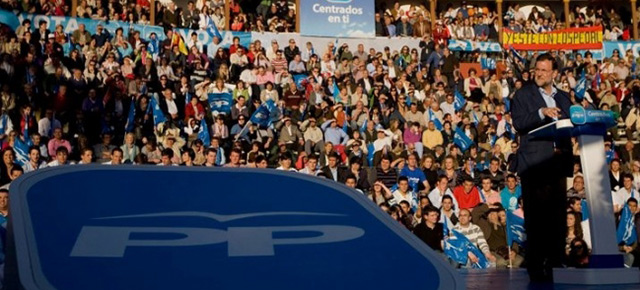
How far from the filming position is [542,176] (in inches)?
193

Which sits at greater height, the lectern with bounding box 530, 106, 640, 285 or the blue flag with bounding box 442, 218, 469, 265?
the lectern with bounding box 530, 106, 640, 285

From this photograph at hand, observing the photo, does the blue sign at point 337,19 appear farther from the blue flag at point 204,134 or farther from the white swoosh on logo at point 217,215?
the white swoosh on logo at point 217,215

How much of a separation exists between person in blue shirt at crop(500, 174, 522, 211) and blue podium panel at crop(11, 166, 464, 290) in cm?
854

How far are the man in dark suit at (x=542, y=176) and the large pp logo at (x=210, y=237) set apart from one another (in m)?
2.55

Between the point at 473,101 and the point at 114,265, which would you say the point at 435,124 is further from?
the point at 114,265

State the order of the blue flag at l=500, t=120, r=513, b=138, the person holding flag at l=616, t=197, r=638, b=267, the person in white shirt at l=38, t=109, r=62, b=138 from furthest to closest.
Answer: the blue flag at l=500, t=120, r=513, b=138
the person in white shirt at l=38, t=109, r=62, b=138
the person holding flag at l=616, t=197, r=638, b=267

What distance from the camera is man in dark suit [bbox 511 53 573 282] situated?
15.8 ft

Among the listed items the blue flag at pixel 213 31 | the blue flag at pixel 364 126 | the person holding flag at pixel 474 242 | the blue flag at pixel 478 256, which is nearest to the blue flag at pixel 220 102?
the blue flag at pixel 364 126

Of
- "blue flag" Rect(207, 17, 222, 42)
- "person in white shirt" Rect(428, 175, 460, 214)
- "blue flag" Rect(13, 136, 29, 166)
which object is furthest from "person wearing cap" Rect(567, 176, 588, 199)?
"blue flag" Rect(207, 17, 222, 42)

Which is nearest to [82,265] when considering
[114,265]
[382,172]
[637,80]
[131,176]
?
[114,265]

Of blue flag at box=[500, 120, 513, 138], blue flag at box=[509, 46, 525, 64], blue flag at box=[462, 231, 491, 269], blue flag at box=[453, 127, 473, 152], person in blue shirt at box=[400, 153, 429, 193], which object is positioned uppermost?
blue flag at box=[509, 46, 525, 64]

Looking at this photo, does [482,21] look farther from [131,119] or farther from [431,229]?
[431,229]

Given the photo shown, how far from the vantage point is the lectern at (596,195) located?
4.50 meters

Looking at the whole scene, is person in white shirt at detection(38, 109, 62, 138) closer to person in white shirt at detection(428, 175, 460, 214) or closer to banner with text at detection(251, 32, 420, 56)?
person in white shirt at detection(428, 175, 460, 214)
